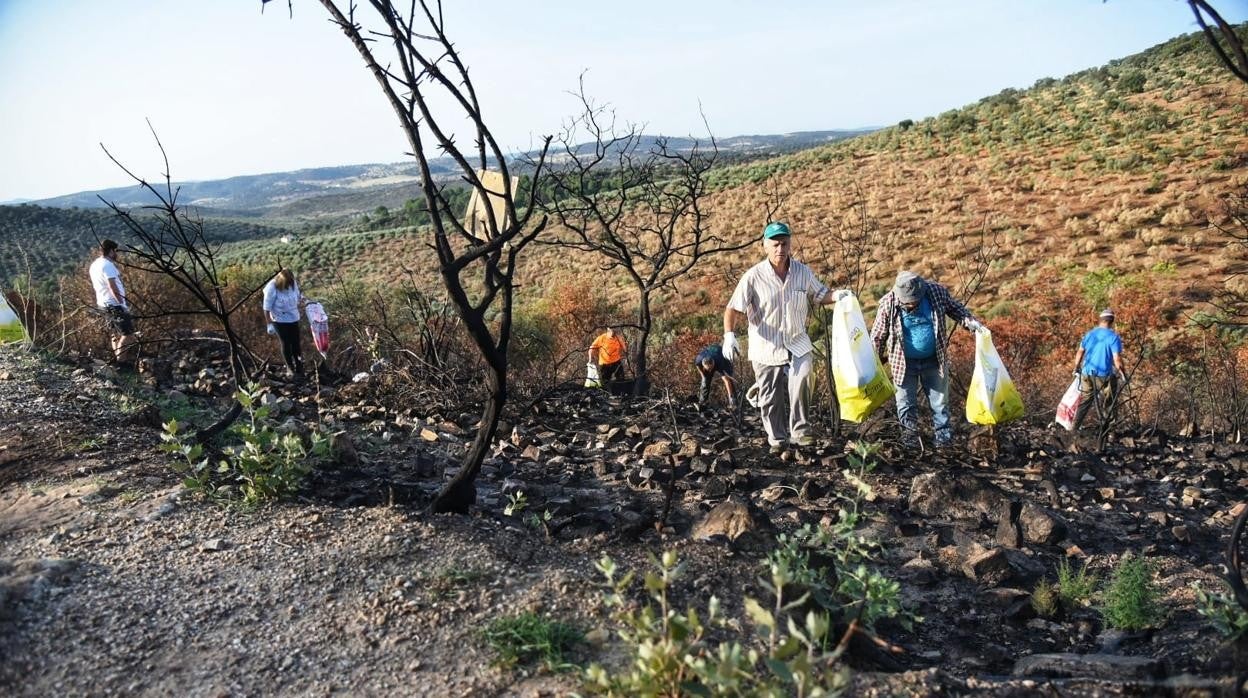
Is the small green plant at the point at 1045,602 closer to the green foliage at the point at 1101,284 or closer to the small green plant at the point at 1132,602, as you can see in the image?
the small green plant at the point at 1132,602

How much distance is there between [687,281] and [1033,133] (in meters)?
21.8

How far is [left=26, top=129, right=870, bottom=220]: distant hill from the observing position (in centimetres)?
10819

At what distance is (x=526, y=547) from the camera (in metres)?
3.45

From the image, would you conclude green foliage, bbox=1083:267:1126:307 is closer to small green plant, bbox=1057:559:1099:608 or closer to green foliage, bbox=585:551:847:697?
small green plant, bbox=1057:559:1099:608

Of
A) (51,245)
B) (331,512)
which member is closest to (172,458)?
(331,512)

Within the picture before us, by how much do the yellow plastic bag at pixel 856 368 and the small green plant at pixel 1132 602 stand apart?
80.1 inches

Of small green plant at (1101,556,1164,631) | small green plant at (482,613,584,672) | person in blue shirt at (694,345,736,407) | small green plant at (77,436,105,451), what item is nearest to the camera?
small green plant at (482,613,584,672)

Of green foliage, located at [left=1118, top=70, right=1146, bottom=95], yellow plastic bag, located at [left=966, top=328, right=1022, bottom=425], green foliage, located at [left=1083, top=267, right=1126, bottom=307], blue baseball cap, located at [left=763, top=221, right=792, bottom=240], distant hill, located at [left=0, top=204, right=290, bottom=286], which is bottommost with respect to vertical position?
green foliage, located at [left=1083, top=267, right=1126, bottom=307]

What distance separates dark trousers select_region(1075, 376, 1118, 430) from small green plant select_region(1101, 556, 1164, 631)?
418 centimetres

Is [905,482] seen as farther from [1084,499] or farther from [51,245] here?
[51,245]

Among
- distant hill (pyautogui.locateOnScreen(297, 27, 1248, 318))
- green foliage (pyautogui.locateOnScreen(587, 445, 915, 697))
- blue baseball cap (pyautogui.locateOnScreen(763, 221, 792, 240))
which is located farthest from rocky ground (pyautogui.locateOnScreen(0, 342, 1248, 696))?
distant hill (pyautogui.locateOnScreen(297, 27, 1248, 318))

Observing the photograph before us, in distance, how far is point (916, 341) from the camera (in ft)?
18.2

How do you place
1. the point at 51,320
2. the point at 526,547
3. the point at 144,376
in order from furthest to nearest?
the point at 51,320, the point at 144,376, the point at 526,547

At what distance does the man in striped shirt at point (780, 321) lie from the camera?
5.31 m
